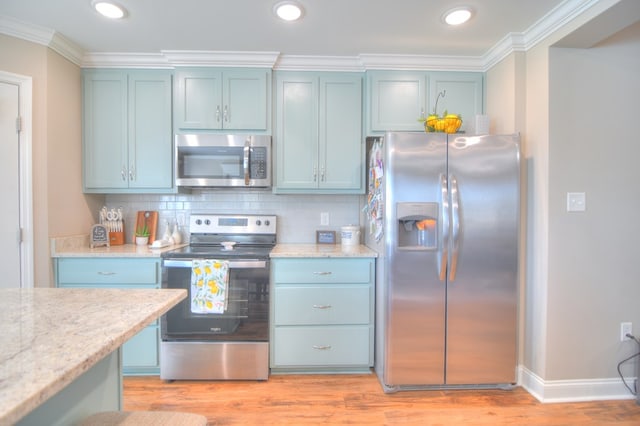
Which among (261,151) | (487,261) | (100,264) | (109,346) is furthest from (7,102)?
(487,261)

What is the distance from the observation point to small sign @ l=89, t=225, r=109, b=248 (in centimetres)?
264

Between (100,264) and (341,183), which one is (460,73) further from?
(100,264)

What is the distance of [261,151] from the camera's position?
102 inches

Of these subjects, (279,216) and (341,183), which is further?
(279,216)

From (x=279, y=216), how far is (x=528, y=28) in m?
2.26

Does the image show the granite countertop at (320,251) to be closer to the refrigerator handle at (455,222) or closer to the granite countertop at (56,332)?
the refrigerator handle at (455,222)

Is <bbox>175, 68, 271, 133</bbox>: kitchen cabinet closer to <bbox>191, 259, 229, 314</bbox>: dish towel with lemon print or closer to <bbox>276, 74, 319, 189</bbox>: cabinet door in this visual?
<bbox>276, 74, 319, 189</bbox>: cabinet door

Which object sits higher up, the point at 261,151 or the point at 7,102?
the point at 7,102

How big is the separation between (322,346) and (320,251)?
2.21 feet

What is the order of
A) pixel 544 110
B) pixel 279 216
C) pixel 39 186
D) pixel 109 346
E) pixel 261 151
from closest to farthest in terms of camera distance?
pixel 109 346
pixel 544 110
pixel 39 186
pixel 261 151
pixel 279 216

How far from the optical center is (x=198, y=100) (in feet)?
8.57

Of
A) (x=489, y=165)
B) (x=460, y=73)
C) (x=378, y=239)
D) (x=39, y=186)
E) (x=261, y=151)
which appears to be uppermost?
(x=460, y=73)

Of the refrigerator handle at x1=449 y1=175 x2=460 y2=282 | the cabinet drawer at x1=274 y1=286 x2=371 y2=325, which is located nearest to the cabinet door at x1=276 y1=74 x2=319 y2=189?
the cabinet drawer at x1=274 y1=286 x2=371 y2=325

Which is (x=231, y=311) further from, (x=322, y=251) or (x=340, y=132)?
(x=340, y=132)
